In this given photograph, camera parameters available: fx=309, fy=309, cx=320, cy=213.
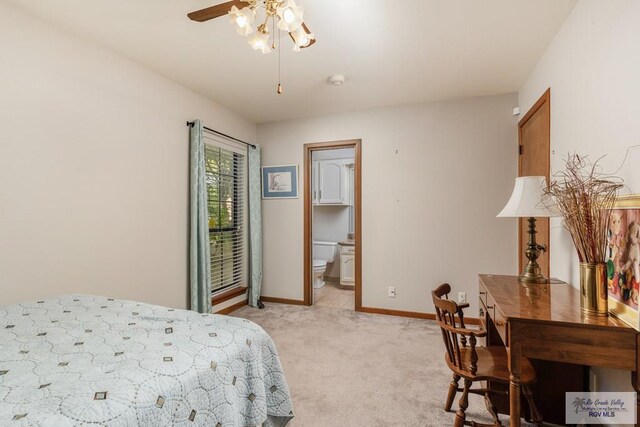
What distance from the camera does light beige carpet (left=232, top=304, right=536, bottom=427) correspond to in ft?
6.17

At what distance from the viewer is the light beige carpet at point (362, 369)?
6.17 ft

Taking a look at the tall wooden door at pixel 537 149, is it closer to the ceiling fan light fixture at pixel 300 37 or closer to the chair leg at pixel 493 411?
the chair leg at pixel 493 411

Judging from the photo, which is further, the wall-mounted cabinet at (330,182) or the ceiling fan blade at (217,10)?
the wall-mounted cabinet at (330,182)

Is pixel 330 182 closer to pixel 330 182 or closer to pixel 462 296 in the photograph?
pixel 330 182

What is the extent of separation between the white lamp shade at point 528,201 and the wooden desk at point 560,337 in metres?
0.51

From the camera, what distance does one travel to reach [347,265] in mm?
5262

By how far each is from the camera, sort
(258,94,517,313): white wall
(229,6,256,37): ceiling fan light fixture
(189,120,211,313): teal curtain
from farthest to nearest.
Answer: (258,94,517,313): white wall → (189,120,211,313): teal curtain → (229,6,256,37): ceiling fan light fixture

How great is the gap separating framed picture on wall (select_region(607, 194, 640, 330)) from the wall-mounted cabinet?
4325mm

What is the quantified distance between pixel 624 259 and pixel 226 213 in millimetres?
3542

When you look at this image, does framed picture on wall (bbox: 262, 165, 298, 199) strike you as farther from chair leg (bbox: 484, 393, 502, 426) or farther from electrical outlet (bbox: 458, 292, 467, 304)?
chair leg (bbox: 484, 393, 502, 426)

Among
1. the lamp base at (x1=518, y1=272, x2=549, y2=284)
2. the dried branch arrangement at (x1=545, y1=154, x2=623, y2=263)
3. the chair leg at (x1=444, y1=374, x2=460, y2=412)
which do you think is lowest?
the chair leg at (x1=444, y1=374, x2=460, y2=412)

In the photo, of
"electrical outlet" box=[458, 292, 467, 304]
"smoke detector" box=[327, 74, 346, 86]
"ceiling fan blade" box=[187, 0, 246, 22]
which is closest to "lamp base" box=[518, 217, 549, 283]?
"electrical outlet" box=[458, 292, 467, 304]

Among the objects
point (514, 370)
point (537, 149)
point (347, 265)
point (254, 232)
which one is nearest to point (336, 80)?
point (537, 149)

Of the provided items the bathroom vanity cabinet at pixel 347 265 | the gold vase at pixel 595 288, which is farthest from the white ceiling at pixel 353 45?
the bathroom vanity cabinet at pixel 347 265
